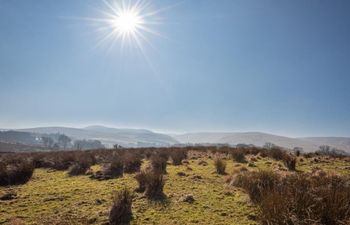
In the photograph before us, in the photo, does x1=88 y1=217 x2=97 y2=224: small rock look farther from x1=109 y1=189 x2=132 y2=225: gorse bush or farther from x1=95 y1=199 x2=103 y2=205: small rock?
x1=95 y1=199 x2=103 y2=205: small rock

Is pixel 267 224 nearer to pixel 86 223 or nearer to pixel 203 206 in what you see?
pixel 203 206

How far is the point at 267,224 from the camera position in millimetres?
4305

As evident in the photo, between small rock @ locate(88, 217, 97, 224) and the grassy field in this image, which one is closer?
small rock @ locate(88, 217, 97, 224)

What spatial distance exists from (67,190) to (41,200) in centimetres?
134

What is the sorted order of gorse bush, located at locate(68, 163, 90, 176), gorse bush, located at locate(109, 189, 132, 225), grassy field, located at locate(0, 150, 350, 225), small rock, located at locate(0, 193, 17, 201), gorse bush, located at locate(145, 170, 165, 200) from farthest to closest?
gorse bush, located at locate(68, 163, 90, 176), small rock, located at locate(0, 193, 17, 201), gorse bush, located at locate(145, 170, 165, 200), grassy field, located at locate(0, 150, 350, 225), gorse bush, located at locate(109, 189, 132, 225)

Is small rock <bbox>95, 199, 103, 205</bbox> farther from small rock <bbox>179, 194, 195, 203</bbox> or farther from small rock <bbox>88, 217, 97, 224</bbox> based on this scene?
small rock <bbox>179, 194, 195, 203</bbox>

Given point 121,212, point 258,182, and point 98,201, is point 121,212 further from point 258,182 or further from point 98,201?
point 258,182

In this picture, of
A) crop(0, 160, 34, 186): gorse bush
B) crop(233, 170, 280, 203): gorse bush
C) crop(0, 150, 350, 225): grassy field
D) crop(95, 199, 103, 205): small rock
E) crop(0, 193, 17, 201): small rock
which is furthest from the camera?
crop(0, 160, 34, 186): gorse bush

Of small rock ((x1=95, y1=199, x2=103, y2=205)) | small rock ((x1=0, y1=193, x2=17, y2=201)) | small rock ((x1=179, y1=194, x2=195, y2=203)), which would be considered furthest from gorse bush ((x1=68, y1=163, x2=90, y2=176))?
small rock ((x1=179, y1=194, x2=195, y2=203))

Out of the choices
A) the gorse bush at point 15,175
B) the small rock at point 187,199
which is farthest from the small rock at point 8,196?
the small rock at point 187,199

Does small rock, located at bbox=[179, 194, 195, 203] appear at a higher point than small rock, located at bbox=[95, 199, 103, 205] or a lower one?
higher

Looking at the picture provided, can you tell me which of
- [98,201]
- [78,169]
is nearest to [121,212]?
[98,201]

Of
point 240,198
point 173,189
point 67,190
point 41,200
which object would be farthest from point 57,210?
point 240,198

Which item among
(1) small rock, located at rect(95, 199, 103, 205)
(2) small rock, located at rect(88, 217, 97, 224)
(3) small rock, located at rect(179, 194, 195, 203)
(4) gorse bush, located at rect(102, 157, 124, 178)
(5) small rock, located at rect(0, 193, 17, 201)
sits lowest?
(5) small rock, located at rect(0, 193, 17, 201)
